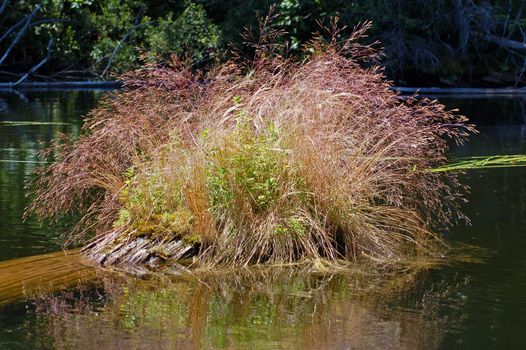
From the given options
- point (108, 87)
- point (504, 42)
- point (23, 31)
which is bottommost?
point (108, 87)

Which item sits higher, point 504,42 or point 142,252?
point 504,42

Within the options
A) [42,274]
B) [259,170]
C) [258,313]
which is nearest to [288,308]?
[258,313]

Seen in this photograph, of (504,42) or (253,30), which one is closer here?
(253,30)

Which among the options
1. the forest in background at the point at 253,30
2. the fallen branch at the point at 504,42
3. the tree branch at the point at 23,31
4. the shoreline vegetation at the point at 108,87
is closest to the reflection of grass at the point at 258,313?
the forest in background at the point at 253,30

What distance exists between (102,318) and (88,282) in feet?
3.72

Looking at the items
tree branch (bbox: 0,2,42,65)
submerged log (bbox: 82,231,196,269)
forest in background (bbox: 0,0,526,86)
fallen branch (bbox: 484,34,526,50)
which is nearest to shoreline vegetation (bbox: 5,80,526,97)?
forest in background (bbox: 0,0,526,86)

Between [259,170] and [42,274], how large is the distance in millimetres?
1954

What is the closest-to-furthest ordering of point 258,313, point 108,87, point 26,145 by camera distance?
point 258,313 < point 26,145 < point 108,87

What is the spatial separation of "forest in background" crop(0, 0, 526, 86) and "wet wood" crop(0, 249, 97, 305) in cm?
1948

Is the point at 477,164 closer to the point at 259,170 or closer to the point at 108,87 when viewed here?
the point at 259,170

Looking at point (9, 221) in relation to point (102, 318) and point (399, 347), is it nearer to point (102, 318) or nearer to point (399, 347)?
point (102, 318)

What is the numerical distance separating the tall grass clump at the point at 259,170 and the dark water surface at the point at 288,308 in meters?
0.48

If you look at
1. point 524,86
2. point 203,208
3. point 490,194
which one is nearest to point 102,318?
point 203,208

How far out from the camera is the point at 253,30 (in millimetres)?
29328
